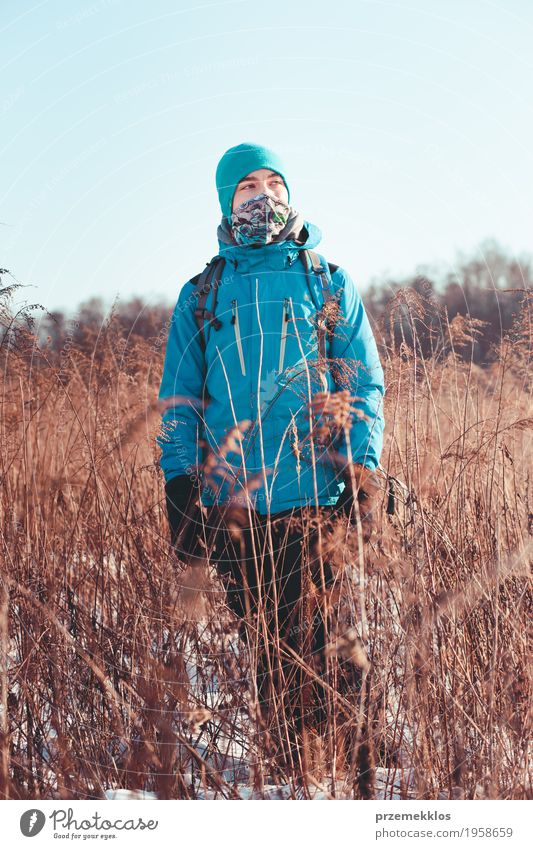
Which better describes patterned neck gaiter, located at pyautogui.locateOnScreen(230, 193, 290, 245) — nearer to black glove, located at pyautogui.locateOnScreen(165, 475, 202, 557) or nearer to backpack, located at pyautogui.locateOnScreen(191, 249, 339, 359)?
backpack, located at pyautogui.locateOnScreen(191, 249, 339, 359)

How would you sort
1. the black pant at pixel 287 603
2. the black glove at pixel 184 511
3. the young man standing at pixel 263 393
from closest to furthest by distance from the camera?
the black pant at pixel 287 603 → the young man standing at pixel 263 393 → the black glove at pixel 184 511

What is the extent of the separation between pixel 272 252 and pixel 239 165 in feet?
1.27

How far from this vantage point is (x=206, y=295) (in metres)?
2.58

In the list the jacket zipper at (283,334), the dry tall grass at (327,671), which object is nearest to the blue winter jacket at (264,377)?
the jacket zipper at (283,334)

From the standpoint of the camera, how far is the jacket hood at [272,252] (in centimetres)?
256

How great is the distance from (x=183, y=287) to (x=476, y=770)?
1896 millimetres

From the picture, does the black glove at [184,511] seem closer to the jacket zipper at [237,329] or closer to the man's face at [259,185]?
the jacket zipper at [237,329]

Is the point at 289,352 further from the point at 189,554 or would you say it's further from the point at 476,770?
the point at 476,770

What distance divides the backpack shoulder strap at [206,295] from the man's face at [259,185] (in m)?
Result: 0.25

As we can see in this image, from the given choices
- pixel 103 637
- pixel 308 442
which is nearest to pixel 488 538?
pixel 308 442

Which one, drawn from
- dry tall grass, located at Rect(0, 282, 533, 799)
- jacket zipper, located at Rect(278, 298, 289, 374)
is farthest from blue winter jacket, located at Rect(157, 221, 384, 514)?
dry tall grass, located at Rect(0, 282, 533, 799)

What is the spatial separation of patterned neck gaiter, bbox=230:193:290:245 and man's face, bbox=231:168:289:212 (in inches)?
2.7

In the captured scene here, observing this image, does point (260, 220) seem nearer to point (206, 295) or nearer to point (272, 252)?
point (272, 252)
